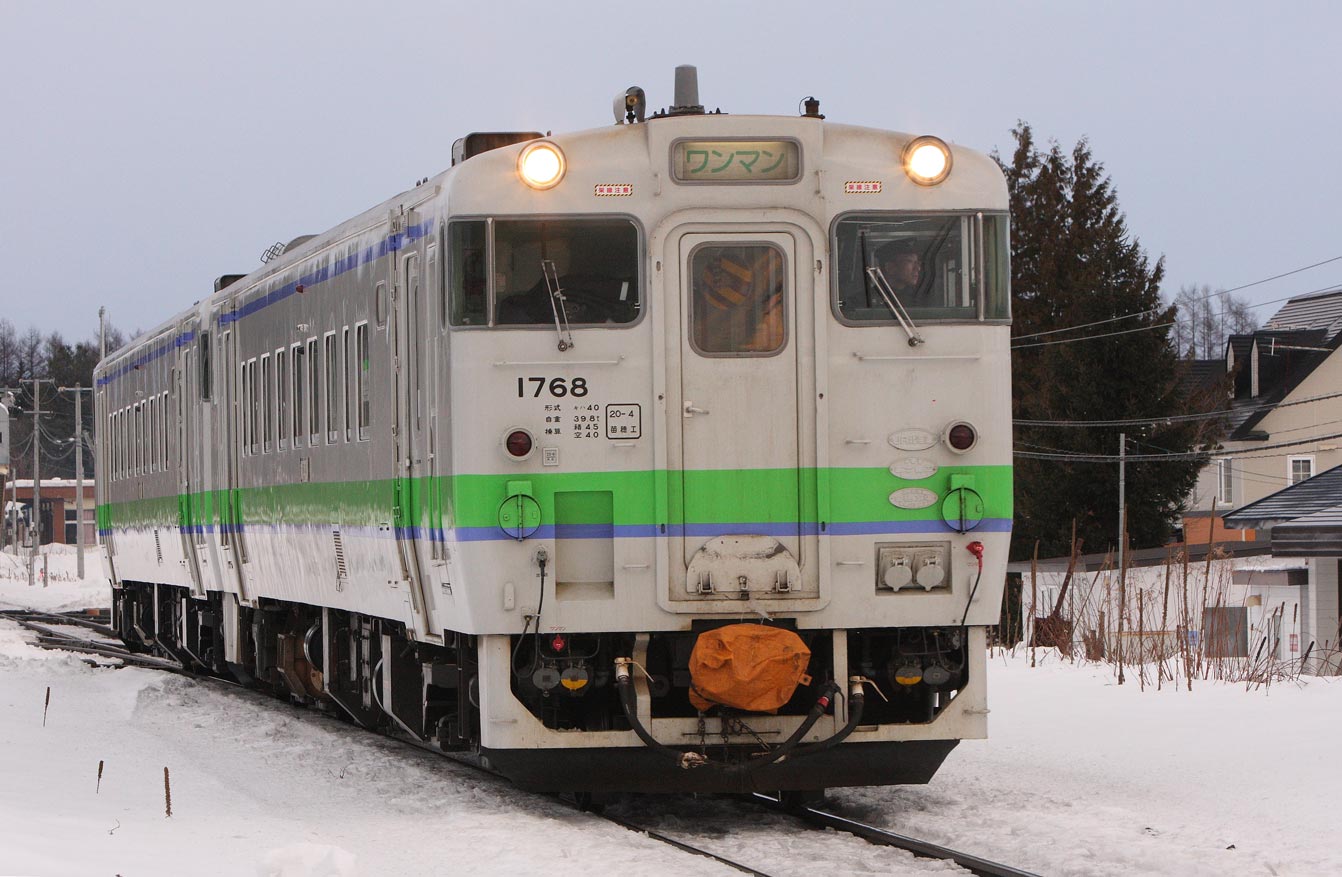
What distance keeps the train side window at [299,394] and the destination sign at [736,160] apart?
14.5ft

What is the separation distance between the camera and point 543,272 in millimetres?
9336

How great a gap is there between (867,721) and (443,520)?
2.30 meters

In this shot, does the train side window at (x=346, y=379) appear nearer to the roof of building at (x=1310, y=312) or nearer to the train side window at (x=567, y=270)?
the train side window at (x=567, y=270)

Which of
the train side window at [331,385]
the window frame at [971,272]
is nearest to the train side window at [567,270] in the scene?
the window frame at [971,272]

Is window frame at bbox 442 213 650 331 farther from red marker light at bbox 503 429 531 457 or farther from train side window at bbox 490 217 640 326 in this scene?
red marker light at bbox 503 429 531 457

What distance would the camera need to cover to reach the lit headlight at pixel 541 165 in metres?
9.29

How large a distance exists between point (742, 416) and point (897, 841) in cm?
210

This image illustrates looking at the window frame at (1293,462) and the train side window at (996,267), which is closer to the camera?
the train side window at (996,267)

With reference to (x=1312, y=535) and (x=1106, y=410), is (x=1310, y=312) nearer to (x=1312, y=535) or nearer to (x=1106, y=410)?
(x=1106, y=410)

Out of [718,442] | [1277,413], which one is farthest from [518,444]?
[1277,413]

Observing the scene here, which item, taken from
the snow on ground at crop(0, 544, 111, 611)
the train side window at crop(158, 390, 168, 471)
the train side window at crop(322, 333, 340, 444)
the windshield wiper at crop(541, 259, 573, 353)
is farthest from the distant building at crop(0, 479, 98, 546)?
the windshield wiper at crop(541, 259, 573, 353)

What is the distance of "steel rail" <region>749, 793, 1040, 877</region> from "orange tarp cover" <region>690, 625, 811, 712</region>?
69 centimetres

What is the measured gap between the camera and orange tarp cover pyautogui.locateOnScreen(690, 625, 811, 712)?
8922 millimetres

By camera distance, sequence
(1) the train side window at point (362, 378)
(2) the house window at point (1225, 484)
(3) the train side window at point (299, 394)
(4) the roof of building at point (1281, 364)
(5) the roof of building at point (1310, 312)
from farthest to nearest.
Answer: (5) the roof of building at point (1310, 312) → (2) the house window at point (1225, 484) → (4) the roof of building at point (1281, 364) → (3) the train side window at point (299, 394) → (1) the train side window at point (362, 378)
